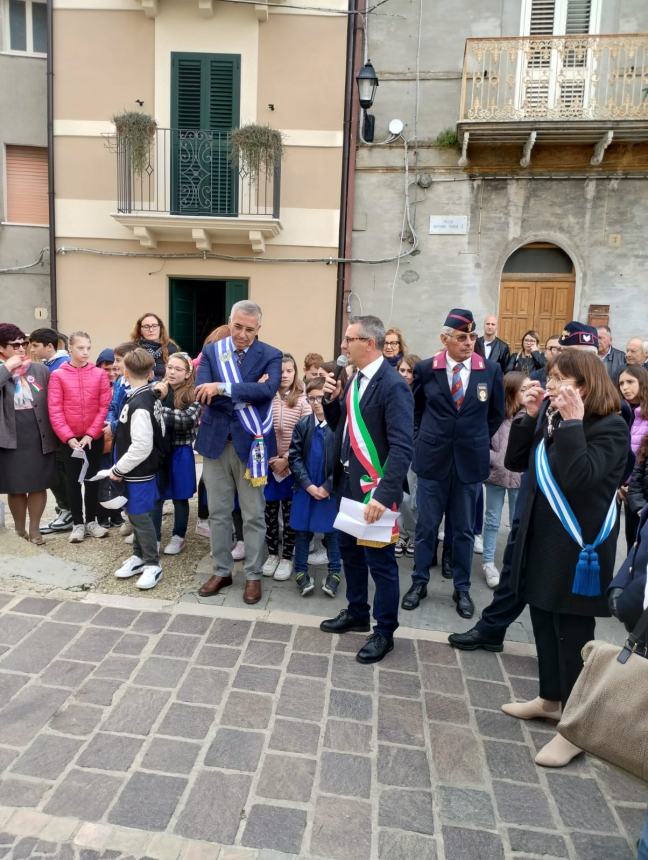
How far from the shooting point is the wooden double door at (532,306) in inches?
425

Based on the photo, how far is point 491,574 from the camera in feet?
16.1

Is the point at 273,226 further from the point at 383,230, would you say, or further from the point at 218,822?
the point at 218,822

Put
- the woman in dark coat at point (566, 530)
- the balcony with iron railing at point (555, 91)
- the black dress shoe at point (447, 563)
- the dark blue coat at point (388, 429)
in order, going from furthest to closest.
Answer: the balcony with iron railing at point (555, 91) → the black dress shoe at point (447, 563) → the dark blue coat at point (388, 429) → the woman in dark coat at point (566, 530)

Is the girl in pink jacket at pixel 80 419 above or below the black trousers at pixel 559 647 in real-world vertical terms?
above

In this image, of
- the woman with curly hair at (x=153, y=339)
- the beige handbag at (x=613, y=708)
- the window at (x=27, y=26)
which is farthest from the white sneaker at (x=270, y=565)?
the window at (x=27, y=26)

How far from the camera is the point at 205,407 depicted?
14.3ft

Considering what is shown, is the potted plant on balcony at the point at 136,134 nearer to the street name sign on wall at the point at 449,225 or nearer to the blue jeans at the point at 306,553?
the street name sign on wall at the point at 449,225

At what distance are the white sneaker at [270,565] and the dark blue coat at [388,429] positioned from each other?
1465 millimetres

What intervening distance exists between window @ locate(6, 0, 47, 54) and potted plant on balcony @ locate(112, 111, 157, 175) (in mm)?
2426

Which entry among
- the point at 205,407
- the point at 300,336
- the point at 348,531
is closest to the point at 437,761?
the point at 348,531

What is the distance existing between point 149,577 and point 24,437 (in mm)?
1730

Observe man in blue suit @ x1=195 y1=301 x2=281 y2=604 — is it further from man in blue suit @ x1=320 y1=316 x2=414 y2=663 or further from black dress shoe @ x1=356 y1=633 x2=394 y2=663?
black dress shoe @ x1=356 y1=633 x2=394 y2=663

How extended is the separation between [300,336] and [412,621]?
7.73m

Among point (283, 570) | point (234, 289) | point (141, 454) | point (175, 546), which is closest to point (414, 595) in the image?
point (283, 570)
